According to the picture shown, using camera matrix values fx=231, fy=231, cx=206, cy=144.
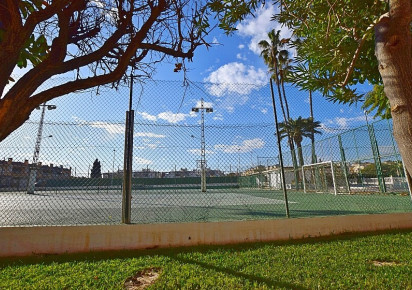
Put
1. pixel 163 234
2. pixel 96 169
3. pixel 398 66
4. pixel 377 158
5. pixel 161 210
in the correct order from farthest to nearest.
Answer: pixel 377 158
pixel 161 210
pixel 96 169
pixel 163 234
pixel 398 66

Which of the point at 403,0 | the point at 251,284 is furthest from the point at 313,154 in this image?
the point at 403,0

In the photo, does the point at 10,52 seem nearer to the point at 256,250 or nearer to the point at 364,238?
the point at 256,250

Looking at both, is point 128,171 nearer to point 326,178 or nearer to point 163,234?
point 163,234

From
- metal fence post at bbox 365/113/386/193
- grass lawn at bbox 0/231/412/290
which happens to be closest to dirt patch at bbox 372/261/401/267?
grass lawn at bbox 0/231/412/290

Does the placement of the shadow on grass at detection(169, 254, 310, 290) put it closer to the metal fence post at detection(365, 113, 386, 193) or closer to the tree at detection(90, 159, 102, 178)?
the tree at detection(90, 159, 102, 178)

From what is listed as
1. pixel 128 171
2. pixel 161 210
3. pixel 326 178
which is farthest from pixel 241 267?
pixel 326 178

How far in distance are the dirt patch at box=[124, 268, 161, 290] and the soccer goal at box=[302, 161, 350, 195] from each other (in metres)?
14.3

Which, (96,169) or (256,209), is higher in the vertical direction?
(96,169)

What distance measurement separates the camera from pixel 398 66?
0.92 m

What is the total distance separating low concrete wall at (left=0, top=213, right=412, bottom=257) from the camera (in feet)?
11.4

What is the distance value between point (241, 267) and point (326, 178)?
16.0 meters

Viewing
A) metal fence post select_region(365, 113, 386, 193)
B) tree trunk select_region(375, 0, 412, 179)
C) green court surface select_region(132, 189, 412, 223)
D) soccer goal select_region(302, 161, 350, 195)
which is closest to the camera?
tree trunk select_region(375, 0, 412, 179)

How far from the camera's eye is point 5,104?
1.29 metres

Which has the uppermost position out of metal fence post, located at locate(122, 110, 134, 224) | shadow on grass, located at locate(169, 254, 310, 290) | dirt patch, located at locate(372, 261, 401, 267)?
metal fence post, located at locate(122, 110, 134, 224)
